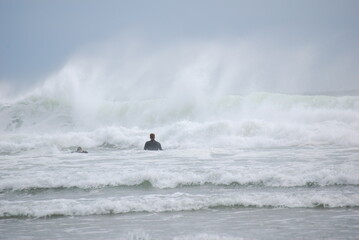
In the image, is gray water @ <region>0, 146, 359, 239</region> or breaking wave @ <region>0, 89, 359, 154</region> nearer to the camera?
gray water @ <region>0, 146, 359, 239</region>

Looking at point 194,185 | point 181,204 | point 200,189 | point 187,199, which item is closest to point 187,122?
point 194,185

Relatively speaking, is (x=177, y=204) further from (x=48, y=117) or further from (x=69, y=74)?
(x=69, y=74)

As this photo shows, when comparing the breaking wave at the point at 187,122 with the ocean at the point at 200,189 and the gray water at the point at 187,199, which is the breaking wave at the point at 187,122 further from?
the gray water at the point at 187,199

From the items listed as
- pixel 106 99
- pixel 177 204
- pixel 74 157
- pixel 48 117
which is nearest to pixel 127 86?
pixel 106 99

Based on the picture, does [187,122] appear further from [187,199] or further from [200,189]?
[187,199]

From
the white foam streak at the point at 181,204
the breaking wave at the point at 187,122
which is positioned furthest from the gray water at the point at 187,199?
the breaking wave at the point at 187,122

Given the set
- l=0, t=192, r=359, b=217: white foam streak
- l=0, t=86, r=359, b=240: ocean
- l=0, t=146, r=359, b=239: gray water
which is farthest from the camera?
l=0, t=192, r=359, b=217: white foam streak

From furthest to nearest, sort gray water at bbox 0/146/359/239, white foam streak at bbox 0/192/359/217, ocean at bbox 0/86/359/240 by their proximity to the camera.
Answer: white foam streak at bbox 0/192/359/217
ocean at bbox 0/86/359/240
gray water at bbox 0/146/359/239

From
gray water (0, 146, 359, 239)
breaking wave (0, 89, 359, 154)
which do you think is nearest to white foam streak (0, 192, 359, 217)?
gray water (0, 146, 359, 239)

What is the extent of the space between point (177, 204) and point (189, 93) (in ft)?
66.8

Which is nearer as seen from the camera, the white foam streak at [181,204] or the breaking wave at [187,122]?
the white foam streak at [181,204]

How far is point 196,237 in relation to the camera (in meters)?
6.14

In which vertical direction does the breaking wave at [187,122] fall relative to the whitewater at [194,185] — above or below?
above

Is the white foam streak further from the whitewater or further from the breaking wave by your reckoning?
the breaking wave
